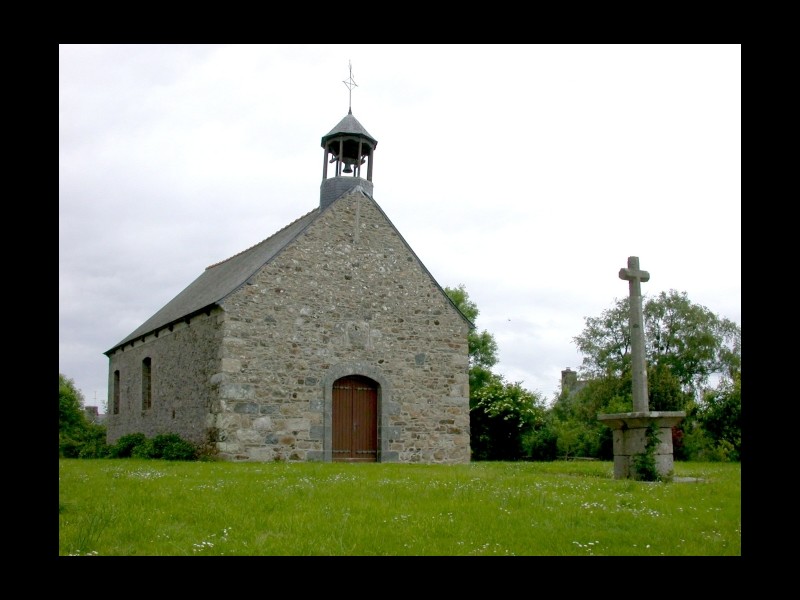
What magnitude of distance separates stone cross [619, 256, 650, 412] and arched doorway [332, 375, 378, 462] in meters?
7.71

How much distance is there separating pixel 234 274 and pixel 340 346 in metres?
4.15

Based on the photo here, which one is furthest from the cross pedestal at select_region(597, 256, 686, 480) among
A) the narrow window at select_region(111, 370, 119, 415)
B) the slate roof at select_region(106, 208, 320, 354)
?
the narrow window at select_region(111, 370, 119, 415)

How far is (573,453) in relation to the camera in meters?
22.4

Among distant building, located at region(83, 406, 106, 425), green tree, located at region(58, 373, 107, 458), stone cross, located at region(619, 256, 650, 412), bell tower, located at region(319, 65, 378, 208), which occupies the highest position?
bell tower, located at region(319, 65, 378, 208)

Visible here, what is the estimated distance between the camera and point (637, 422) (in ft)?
36.1

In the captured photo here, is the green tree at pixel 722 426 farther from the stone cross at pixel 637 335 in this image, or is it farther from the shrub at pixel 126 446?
the shrub at pixel 126 446

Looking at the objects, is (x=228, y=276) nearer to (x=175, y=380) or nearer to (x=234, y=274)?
(x=234, y=274)

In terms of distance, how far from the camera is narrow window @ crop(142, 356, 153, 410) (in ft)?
71.4

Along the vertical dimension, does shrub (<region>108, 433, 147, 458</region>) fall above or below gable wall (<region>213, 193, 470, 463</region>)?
below

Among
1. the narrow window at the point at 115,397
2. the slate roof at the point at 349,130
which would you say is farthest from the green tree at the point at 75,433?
the slate roof at the point at 349,130

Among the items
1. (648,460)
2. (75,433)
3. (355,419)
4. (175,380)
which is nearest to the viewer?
(648,460)

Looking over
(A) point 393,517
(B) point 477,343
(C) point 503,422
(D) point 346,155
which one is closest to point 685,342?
(B) point 477,343

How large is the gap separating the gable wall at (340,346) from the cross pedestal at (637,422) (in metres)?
7.31

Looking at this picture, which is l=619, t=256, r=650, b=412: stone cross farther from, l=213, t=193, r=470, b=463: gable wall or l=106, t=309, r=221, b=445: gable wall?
l=106, t=309, r=221, b=445: gable wall
